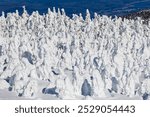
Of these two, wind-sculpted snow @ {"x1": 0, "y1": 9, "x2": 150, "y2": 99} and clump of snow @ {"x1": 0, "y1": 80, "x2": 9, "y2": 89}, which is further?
clump of snow @ {"x1": 0, "y1": 80, "x2": 9, "y2": 89}

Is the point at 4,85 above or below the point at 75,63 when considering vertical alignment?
below

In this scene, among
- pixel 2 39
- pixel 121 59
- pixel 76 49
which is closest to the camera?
pixel 121 59

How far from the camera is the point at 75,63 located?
43.1 feet

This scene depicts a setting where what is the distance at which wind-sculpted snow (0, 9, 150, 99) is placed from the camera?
11367mm

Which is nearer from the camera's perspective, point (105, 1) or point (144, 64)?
point (144, 64)

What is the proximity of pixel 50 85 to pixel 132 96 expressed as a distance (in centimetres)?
171

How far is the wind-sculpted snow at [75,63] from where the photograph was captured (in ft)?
37.3

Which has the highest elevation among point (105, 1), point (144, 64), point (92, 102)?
point (105, 1)

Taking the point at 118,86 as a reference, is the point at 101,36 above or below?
above

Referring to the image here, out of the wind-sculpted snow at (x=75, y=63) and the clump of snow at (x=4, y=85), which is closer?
the wind-sculpted snow at (x=75, y=63)

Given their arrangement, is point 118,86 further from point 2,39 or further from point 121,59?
point 2,39

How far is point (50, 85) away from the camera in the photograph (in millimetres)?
11594

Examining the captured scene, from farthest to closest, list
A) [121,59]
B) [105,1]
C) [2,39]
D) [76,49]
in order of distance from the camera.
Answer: [105,1] → [2,39] → [76,49] → [121,59]

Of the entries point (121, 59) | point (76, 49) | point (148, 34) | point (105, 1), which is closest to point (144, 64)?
point (121, 59)
